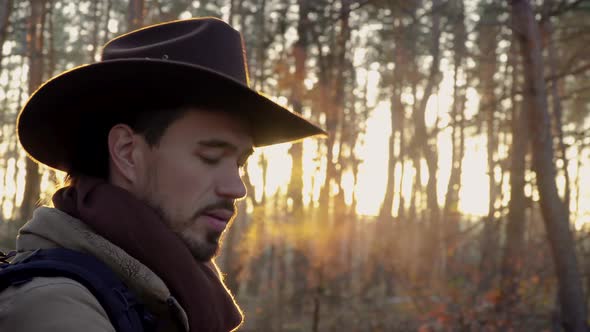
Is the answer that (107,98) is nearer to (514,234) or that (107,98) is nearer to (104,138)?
(104,138)

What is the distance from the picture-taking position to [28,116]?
1.99 metres

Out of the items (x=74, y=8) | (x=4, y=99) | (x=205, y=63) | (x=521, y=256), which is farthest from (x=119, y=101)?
(x=4, y=99)

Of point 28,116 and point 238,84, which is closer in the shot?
point 238,84

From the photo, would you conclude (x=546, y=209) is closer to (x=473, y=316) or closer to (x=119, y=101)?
(x=473, y=316)

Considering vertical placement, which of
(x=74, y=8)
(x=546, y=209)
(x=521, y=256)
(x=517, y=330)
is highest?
(x=74, y=8)

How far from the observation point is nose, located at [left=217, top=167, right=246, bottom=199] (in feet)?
6.22

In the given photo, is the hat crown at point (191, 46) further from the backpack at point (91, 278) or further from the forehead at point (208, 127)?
the backpack at point (91, 278)

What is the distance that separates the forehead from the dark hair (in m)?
0.02

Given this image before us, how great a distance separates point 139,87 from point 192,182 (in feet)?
1.05

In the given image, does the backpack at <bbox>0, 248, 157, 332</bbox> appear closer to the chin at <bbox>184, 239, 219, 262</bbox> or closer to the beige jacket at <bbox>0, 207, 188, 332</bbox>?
the beige jacket at <bbox>0, 207, 188, 332</bbox>

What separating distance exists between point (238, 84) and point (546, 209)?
7345 millimetres

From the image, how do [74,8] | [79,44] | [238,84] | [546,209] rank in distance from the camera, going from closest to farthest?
[238,84]
[546,209]
[74,8]
[79,44]

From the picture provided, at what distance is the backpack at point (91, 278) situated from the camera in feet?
4.50

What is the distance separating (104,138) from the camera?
6.73ft
